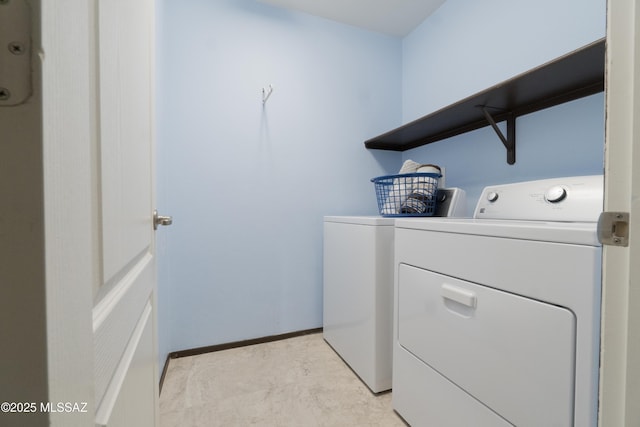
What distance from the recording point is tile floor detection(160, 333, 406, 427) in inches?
46.5

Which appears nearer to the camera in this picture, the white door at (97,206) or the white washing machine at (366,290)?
the white door at (97,206)

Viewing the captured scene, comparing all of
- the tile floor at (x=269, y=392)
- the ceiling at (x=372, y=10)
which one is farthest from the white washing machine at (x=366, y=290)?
the ceiling at (x=372, y=10)

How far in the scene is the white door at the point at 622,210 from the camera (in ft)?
1.51

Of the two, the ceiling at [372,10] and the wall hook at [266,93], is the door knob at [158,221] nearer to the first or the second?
the wall hook at [266,93]

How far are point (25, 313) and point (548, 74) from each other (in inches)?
59.9

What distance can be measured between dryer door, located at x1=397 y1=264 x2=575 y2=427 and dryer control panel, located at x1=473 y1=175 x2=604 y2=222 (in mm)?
456

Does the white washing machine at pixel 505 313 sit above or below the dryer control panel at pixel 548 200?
below

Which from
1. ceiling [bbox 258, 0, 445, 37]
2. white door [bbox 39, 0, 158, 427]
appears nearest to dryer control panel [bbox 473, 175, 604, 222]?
white door [bbox 39, 0, 158, 427]

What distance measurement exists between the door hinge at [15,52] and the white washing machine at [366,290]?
125 cm

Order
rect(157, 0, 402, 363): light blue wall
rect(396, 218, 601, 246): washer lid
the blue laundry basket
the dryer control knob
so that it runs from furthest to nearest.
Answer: rect(157, 0, 402, 363): light blue wall < the blue laundry basket < the dryer control knob < rect(396, 218, 601, 246): washer lid

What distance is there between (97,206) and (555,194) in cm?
137

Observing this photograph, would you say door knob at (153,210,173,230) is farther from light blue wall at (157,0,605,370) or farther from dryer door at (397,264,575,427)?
dryer door at (397,264,575,427)

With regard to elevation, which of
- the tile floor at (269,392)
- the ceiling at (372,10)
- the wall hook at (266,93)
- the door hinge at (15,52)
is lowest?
the tile floor at (269,392)

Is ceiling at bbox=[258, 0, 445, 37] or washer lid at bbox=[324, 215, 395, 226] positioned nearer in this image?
washer lid at bbox=[324, 215, 395, 226]
